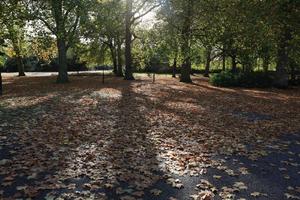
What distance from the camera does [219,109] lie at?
17250 mm

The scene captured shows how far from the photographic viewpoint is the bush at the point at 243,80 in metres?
32.2

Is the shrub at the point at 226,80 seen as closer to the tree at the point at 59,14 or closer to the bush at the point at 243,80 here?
the bush at the point at 243,80

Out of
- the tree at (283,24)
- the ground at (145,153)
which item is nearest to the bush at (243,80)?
the tree at (283,24)

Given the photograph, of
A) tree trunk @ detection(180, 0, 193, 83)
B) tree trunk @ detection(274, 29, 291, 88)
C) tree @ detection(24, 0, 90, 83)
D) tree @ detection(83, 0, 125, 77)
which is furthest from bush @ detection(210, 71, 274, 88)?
tree @ detection(24, 0, 90, 83)

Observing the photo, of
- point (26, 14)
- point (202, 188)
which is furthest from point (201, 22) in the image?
point (202, 188)

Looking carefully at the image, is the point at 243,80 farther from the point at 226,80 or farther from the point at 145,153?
the point at 145,153

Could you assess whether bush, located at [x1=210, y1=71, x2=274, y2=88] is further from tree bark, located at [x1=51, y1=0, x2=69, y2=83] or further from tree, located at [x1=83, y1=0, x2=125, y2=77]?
tree bark, located at [x1=51, y1=0, x2=69, y2=83]

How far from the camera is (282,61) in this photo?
2956cm

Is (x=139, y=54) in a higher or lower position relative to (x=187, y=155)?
higher

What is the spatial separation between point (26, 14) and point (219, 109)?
1685 centimetres

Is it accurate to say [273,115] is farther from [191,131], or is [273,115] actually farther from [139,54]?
[139,54]

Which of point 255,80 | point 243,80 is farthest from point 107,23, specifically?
point 255,80

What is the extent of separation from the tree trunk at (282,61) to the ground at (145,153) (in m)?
14.0

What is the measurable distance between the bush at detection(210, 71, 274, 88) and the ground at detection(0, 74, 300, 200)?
53.7 ft
